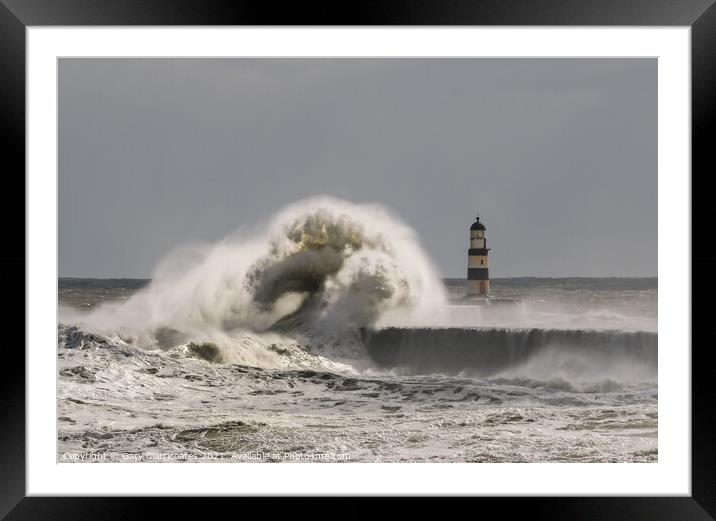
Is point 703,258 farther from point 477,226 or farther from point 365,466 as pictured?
point 477,226

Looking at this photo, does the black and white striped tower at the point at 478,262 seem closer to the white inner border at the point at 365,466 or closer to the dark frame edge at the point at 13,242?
the white inner border at the point at 365,466

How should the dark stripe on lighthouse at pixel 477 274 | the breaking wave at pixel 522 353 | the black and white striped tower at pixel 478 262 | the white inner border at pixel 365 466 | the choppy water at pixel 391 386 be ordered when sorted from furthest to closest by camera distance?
the breaking wave at pixel 522 353 → the dark stripe on lighthouse at pixel 477 274 → the black and white striped tower at pixel 478 262 → the choppy water at pixel 391 386 → the white inner border at pixel 365 466

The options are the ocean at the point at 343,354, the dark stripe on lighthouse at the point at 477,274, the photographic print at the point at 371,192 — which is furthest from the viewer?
the dark stripe on lighthouse at the point at 477,274

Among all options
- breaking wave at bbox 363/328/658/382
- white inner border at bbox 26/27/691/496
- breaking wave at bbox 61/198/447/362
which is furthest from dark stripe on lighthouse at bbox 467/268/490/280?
white inner border at bbox 26/27/691/496

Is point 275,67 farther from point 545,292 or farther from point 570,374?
point 570,374

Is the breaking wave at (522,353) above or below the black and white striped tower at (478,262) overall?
below

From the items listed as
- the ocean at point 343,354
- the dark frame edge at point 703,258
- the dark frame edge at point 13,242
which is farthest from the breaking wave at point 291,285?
the dark frame edge at point 703,258
